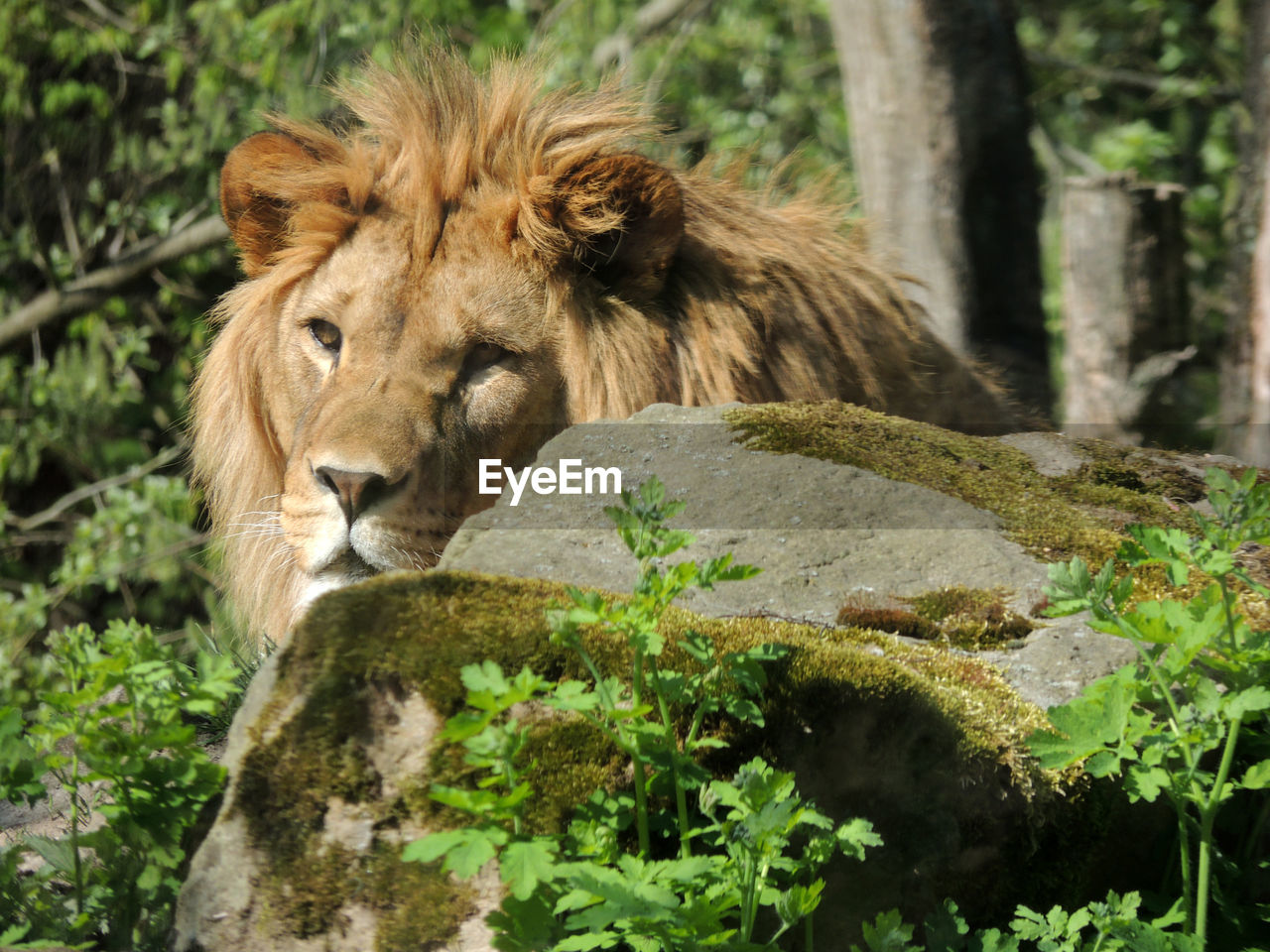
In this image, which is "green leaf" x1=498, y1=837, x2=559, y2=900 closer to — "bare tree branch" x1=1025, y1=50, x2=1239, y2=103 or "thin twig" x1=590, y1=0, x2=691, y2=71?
"thin twig" x1=590, y1=0, x2=691, y2=71

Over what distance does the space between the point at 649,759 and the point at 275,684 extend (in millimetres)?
602

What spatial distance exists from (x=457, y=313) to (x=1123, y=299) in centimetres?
438

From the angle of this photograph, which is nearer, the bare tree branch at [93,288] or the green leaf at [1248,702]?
the green leaf at [1248,702]

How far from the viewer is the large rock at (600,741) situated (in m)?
1.78

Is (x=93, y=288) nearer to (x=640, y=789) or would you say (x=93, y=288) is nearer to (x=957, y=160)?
(x=957, y=160)

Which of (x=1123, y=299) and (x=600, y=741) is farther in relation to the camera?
(x=1123, y=299)

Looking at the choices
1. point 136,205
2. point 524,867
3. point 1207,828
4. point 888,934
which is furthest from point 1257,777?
point 136,205

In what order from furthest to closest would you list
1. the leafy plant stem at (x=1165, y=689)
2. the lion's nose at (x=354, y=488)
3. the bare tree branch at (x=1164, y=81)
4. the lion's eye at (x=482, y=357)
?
the bare tree branch at (x=1164, y=81) → the lion's eye at (x=482, y=357) → the lion's nose at (x=354, y=488) → the leafy plant stem at (x=1165, y=689)

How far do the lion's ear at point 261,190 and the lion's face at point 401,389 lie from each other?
0.26 meters

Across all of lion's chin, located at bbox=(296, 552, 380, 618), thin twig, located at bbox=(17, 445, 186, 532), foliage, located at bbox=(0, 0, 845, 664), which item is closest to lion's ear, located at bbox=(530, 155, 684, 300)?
lion's chin, located at bbox=(296, 552, 380, 618)

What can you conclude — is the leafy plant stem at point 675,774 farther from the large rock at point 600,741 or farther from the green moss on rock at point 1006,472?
the green moss on rock at point 1006,472

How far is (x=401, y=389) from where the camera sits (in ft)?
9.74

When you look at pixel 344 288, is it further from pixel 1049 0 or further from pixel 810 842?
pixel 1049 0

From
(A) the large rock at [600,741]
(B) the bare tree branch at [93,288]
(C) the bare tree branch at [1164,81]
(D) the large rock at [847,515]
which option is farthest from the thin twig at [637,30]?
(A) the large rock at [600,741]
